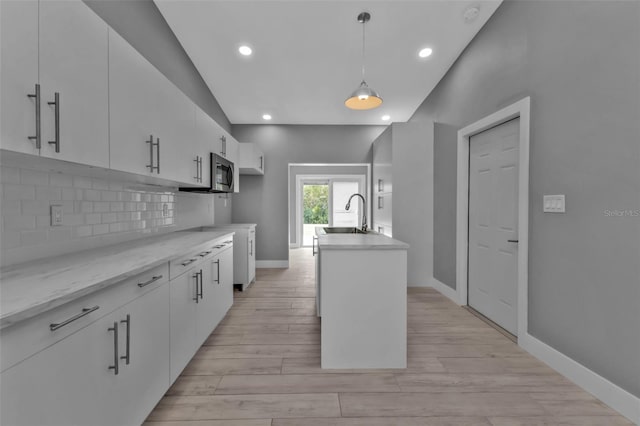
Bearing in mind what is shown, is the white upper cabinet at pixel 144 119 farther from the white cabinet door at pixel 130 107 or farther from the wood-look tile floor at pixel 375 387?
the wood-look tile floor at pixel 375 387

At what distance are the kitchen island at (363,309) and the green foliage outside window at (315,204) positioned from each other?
6.77 metres

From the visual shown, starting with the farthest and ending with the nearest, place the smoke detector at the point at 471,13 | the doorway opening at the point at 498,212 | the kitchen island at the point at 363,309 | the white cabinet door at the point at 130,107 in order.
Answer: the smoke detector at the point at 471,13 → the doorway opening at the point at 498,212 → the kitchen island at the point at 363,309 → the white cabinet door at the point at 130,107

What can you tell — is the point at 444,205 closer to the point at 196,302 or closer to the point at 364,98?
the point at 364,98

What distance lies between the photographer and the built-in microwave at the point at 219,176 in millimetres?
2898

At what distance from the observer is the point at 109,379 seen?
112 cm

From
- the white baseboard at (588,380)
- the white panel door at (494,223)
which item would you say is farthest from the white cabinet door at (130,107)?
the white baseboard at (588,380)

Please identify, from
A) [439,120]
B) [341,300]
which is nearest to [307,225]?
[439,120]

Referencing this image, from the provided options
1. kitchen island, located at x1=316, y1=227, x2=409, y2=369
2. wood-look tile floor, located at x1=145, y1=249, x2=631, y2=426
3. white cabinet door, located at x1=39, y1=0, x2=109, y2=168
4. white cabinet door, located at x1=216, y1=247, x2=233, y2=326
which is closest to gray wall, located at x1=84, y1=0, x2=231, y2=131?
white cabinet door, located at x1=39, y1=0, x2=109, y2=168

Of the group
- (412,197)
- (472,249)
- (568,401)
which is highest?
(412,197)

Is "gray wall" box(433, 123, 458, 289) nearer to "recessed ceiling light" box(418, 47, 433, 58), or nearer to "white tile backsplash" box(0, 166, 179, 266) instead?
"recessed ceiling light" box(418, 47, 433, 58)

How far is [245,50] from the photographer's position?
313 centimetres

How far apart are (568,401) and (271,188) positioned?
4.76 metres

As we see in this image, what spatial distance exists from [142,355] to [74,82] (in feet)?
4.43

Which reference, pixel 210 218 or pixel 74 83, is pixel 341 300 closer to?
pixel 74 83
